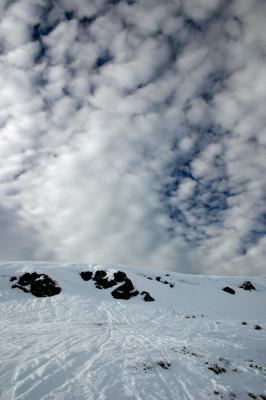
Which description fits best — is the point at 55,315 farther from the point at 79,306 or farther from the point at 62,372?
the point at 62,372

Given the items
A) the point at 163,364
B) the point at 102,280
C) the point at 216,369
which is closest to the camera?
the point at 216,369

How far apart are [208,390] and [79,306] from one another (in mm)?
21652

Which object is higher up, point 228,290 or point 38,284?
point 38,284

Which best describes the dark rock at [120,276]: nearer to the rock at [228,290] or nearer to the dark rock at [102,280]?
the dark rock at [102,280]

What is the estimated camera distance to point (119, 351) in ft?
38.8

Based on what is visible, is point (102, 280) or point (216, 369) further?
point (102, 280)

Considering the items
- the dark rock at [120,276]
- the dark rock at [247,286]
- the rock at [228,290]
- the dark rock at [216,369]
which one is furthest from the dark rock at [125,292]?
the dark rock at [247,286]

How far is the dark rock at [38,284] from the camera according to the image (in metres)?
29.4

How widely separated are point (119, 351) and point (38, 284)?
75.8ft

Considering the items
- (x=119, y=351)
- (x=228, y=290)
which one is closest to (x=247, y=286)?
(x=228, y=290)

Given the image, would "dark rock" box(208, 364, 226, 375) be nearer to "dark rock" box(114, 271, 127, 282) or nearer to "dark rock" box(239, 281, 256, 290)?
"dark rock" box(114, 271, 127, 282)

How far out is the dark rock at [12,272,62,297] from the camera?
1158 inches

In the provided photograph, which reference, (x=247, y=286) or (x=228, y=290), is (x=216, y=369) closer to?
(x=228, y=290)

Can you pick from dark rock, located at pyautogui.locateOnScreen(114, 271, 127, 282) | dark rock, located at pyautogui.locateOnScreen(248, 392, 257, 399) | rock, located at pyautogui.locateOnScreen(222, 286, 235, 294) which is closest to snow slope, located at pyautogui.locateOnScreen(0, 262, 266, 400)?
dark rock, located at pyautogui.locateOnScreen(248, 392, 257, 399)
